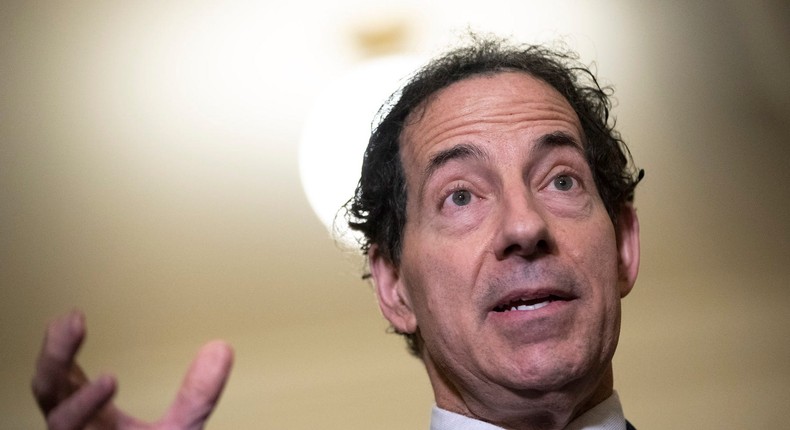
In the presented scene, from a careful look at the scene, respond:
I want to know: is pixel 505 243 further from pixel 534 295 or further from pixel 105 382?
pixel 105 382

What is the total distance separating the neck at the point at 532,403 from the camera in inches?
57.4

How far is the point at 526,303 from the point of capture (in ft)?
4.82

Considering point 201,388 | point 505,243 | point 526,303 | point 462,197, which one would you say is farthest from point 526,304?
point 201,388

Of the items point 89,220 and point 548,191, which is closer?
point 548,191

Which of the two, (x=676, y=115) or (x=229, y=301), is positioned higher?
(x=676, y=115)

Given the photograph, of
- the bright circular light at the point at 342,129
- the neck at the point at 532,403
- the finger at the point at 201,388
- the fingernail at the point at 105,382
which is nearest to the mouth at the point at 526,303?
the neck at the point at 532,403

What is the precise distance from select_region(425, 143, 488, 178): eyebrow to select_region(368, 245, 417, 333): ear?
22 centimetres

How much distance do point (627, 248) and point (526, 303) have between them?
38cm

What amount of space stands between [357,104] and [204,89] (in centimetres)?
71

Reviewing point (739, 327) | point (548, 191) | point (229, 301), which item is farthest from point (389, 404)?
point (548, 191)

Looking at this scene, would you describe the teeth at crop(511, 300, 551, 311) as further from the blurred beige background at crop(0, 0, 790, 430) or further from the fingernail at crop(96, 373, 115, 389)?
the blurred beige background at crop(0, 0, 790, 430)

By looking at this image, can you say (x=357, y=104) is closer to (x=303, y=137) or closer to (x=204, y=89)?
(x=303, y=137)

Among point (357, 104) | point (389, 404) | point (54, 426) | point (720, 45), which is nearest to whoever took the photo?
point (54, 426)

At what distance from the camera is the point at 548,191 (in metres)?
1.58
